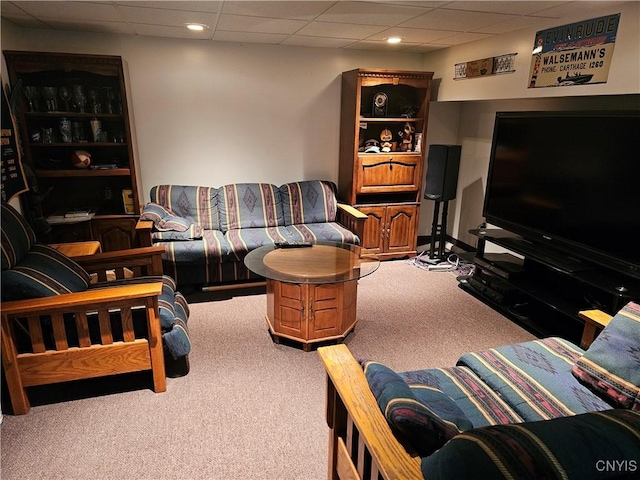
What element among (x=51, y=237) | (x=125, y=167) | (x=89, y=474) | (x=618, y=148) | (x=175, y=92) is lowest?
(x=89, y=474)

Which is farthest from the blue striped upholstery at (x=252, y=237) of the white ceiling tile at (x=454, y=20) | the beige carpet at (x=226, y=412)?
the white ceiling tile at (x=454, y=20)

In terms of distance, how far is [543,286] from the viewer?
3152 millimetres

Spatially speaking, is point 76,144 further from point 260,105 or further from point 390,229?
point 390,229

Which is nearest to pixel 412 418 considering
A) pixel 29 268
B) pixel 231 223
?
pixel 29 268

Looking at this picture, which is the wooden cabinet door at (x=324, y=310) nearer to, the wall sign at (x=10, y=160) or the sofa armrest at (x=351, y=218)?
the sofa armrest at (x=351, y=218)

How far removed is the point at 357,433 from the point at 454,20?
2857 mm

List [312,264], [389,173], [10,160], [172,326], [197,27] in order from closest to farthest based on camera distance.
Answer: [172,326], [312,264], [10,160], [197,27], [389,173]

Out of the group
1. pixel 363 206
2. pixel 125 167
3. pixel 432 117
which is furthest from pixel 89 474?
pixel 432 117

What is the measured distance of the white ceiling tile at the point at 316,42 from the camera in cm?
381

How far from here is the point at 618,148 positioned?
254 centimetres

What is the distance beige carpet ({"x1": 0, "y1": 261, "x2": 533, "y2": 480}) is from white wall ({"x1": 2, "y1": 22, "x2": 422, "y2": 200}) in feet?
5.75

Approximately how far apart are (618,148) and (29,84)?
454cm

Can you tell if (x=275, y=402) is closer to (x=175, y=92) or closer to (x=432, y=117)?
(x=175, y=92)

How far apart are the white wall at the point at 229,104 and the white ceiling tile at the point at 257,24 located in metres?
0.71
